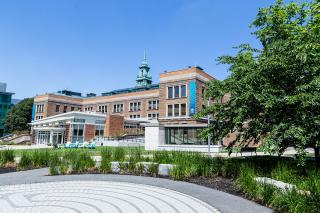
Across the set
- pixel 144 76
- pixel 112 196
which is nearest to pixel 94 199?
pixel 112 196

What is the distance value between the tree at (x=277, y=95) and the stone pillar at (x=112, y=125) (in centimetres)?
4298

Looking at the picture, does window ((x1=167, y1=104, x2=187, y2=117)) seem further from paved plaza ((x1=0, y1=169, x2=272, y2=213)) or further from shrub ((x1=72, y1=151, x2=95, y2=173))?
paved plaza ((x1=0, y1=169, x2=272, y2=213))

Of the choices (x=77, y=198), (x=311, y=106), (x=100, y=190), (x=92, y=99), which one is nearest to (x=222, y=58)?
(x=311, y=106)

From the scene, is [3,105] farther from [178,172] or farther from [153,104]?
[178,172]

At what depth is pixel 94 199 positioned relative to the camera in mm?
7996

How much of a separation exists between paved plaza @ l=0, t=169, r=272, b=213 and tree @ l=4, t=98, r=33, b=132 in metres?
76.3

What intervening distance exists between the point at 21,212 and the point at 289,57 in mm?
10192

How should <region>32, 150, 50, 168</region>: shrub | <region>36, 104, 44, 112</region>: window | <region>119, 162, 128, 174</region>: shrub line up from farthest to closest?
<region>36, 104, 44, 112</region>: window → <region>32, 150, 50, 168</region>: shrub → <region>119, 162, 128, 174</region>: shrub

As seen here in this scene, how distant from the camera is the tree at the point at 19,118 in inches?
3125

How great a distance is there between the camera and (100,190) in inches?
365

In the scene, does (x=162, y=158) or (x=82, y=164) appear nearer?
(x=82, y=164)

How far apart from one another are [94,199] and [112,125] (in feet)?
153

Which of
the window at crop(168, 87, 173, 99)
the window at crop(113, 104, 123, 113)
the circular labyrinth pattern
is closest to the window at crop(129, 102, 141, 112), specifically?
the window at crop(113, 104, 123, 113)

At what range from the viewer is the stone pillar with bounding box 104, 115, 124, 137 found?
53.5 meters
